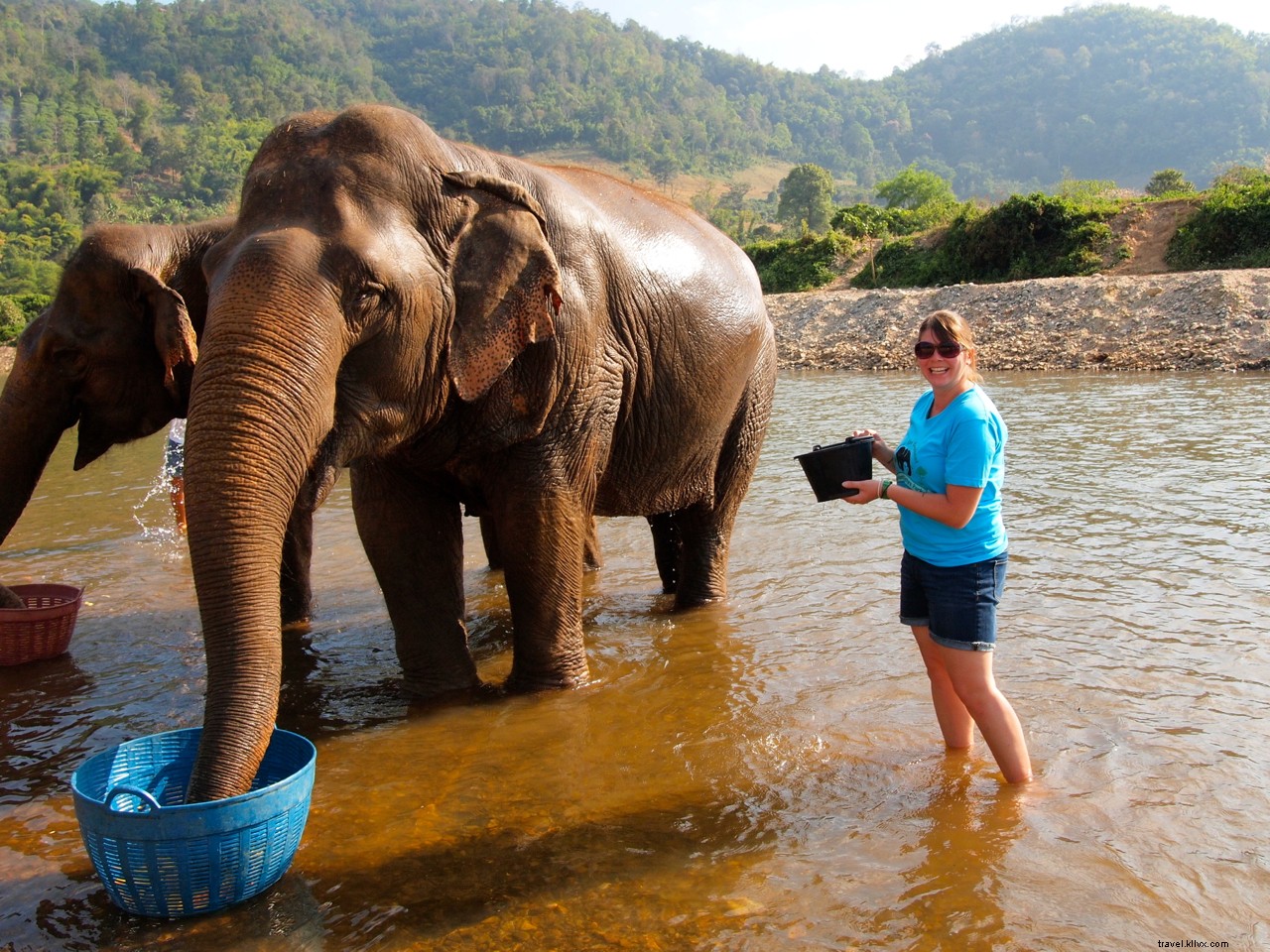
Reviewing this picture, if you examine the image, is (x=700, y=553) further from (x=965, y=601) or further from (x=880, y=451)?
(x=965, y=601)

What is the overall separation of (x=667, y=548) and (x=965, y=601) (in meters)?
3.99

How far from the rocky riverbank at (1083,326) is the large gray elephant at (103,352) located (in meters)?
17.1

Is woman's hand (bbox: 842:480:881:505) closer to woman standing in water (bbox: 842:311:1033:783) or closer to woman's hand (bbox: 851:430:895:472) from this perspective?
woman standing in water (bbox: 842:311:1033:783)

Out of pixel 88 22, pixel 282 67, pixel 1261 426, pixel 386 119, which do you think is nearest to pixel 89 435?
pixel 386 119

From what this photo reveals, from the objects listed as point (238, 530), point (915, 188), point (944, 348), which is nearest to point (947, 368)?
point (944, 348)

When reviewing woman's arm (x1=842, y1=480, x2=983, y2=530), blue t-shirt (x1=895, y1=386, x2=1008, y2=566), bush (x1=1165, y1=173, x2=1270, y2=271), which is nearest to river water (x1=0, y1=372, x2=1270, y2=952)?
blue t-shirt (x1=895, y1=386, x2=1008, y2=566)

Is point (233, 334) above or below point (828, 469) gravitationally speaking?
above

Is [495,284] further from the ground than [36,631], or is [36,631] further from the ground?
[495,284]

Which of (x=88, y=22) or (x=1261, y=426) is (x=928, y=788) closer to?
(x=1261, y=426)

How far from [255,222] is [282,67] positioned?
206783 millimetres

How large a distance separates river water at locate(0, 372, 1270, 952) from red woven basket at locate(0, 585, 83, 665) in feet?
0.40

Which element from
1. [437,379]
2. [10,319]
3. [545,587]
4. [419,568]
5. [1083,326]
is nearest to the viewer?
[437,379]

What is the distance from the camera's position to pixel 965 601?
154 inches

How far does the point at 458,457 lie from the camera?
5.02m
